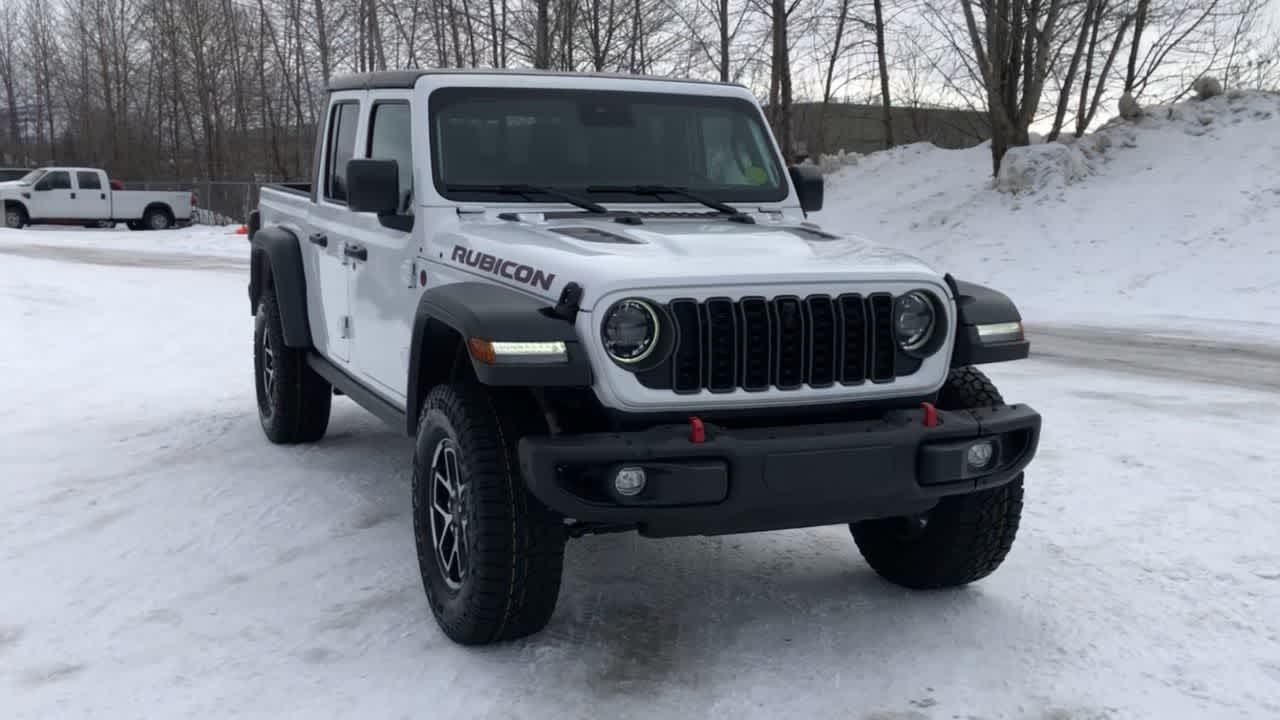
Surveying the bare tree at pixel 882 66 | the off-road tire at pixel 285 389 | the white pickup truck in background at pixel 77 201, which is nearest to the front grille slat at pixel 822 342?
the off-road tire at pixel 285 389

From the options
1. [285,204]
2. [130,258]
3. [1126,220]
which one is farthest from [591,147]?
[130,258]

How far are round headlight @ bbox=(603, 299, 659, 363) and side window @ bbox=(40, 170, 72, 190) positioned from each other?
1257 inches

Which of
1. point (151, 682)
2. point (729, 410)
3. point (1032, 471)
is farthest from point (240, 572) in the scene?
point (1032, 471)

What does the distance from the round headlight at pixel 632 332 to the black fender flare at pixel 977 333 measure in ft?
3.46

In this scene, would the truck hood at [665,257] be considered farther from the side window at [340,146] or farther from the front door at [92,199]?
the front door at [92,199]

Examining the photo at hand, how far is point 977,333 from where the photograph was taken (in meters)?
4.20

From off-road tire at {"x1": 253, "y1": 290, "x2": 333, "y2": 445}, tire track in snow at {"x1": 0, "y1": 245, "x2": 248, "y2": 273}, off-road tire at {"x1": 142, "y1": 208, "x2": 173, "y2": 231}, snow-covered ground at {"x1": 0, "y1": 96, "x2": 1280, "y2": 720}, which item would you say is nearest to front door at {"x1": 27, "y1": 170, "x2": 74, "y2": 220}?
off-road tire at {"x1": 142, "y1": 208, "x2": 173, "y2": 231}

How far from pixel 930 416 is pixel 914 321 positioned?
14.1 inches

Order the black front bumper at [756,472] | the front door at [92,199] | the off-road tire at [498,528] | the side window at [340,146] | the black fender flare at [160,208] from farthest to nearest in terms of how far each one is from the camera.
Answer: the black fender flare at [160,208] < the front door at [92,199] < the side window at [340,146] < the off-road tire at [498,528] < the black front bumper at [756,472]

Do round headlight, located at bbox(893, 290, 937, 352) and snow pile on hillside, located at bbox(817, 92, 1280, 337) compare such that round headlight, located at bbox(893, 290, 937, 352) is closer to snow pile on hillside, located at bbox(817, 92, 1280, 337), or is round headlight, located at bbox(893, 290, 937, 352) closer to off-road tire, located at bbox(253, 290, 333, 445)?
off-road tire, located at bbox(253, 290, 333, 445)

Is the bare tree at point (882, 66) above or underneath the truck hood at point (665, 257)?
above

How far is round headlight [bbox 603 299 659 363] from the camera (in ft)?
12.3

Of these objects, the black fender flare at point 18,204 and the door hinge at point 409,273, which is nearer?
the door hinge at point 409,273

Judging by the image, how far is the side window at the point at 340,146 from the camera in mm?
5977
